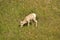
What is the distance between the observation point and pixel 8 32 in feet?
30.9

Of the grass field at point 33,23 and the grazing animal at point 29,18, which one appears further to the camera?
the grazing animal at point 29,18

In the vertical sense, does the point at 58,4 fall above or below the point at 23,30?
above

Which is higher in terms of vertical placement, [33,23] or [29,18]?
[29,18]

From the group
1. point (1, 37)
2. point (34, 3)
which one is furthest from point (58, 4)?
point (1, 37)

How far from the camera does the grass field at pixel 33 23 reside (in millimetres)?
9162

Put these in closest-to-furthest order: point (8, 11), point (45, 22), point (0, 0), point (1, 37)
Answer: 1. point (1, 37)
2. point (45, 22)
3. point (8, 11)
4. point (0, 0)

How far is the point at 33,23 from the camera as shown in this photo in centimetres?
990

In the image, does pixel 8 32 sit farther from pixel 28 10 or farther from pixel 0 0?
pixel 0 0

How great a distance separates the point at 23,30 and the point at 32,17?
30.8 inches

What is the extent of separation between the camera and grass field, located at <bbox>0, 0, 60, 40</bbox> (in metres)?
9.16

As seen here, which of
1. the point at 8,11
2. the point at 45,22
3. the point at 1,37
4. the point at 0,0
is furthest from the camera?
the point at 0,0

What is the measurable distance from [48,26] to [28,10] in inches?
57.2

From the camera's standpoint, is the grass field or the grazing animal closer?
the grass field

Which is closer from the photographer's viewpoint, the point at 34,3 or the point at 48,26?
the point at 48,26
